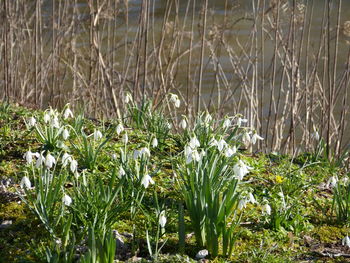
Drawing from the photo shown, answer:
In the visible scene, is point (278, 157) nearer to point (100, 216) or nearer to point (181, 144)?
point (181, 144)

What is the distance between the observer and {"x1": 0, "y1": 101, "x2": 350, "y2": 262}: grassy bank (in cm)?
250

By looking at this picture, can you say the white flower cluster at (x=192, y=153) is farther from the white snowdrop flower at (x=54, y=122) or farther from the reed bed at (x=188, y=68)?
the reed bed at (x=188, y=68)

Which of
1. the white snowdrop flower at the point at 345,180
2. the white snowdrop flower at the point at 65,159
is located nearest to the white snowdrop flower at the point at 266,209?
the white snowdrop flower at the point at 345,180

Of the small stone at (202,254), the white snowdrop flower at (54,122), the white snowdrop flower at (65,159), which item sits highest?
the white snowdrop flower at (54,122)

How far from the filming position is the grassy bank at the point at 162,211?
8.20ft

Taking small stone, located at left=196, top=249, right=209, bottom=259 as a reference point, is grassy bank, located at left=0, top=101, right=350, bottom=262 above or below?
above

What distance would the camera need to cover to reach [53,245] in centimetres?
240

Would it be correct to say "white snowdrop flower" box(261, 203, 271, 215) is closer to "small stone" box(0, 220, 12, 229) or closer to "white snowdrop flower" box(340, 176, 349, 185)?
"white snowdrop flower" box(340, 176, 349, 185)

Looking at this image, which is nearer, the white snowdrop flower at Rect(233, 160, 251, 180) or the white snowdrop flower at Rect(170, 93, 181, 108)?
the white snowdrop flower at Rect(233, 160, 251, 180)

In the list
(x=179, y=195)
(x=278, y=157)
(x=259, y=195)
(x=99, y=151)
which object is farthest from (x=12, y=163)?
(x=278, y=157)

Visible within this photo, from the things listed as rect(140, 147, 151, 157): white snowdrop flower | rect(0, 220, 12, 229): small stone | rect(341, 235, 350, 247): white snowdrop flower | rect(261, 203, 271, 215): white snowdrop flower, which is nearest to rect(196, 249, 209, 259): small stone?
rect(261, 203, 271, 215): white snowdrop flower

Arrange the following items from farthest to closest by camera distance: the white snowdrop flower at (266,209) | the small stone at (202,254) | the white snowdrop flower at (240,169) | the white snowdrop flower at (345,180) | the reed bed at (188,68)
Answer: the reed bed at (188,68) < the white snowdrop flower at (345,180) < the white snowdrop flower at (266,209) < the small stone at (202,254) < the white snowdrop flower at (240,169)

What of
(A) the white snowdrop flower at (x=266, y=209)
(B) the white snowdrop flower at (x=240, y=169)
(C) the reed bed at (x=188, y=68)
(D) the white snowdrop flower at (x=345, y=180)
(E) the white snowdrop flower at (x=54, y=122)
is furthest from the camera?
(C) the reed bed at (x=188, y=68)

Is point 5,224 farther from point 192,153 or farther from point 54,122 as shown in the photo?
point 192,153
